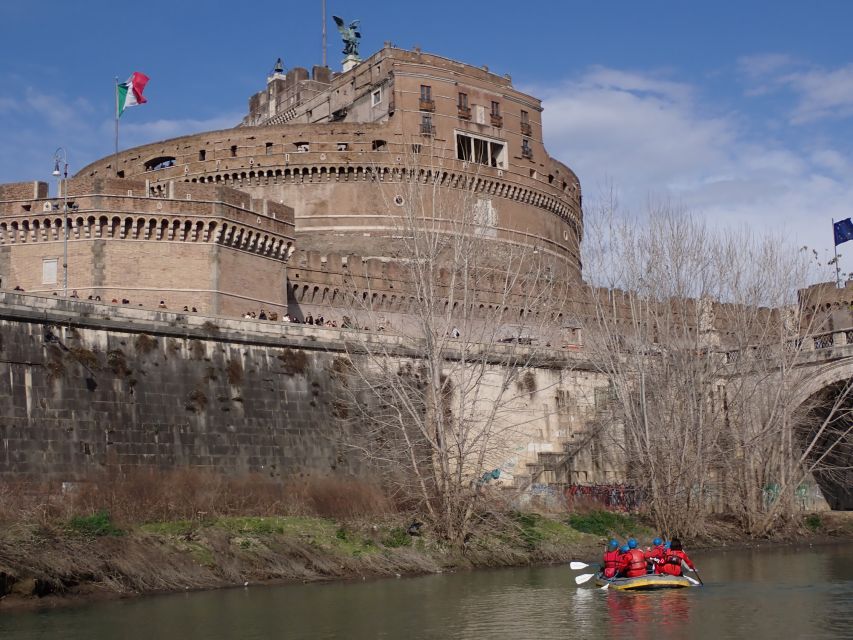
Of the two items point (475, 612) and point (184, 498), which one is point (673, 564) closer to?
point (475, 612)

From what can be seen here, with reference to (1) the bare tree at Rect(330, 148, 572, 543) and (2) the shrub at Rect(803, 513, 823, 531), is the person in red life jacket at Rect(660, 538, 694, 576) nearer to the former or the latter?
(1) the bare tree at Rect(330, 148, 572, 543)

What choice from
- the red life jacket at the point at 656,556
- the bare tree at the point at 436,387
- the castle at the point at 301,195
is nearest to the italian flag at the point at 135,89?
the castle at the point at 301,195

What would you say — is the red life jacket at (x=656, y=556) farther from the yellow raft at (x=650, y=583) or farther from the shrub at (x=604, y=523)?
the shrub at (x=604, y=523)

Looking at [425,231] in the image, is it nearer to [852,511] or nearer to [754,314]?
[754,314]

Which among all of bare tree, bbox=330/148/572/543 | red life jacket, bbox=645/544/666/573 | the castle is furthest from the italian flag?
red life jacket, bbox=645/544/666/573

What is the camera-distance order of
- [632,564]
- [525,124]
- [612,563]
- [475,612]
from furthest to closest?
[525,124] < [612,563] < [632,564] < [475,612]

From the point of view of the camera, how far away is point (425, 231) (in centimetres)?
2319

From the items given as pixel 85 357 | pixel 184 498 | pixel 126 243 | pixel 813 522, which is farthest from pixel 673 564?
pixel 126 243

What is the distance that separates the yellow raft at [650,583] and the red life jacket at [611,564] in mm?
270

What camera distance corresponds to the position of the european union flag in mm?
38469

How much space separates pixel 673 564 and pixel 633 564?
0.68 metres

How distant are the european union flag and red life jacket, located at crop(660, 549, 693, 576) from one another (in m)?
22.3

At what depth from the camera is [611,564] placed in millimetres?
20016

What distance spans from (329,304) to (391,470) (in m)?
11.5
